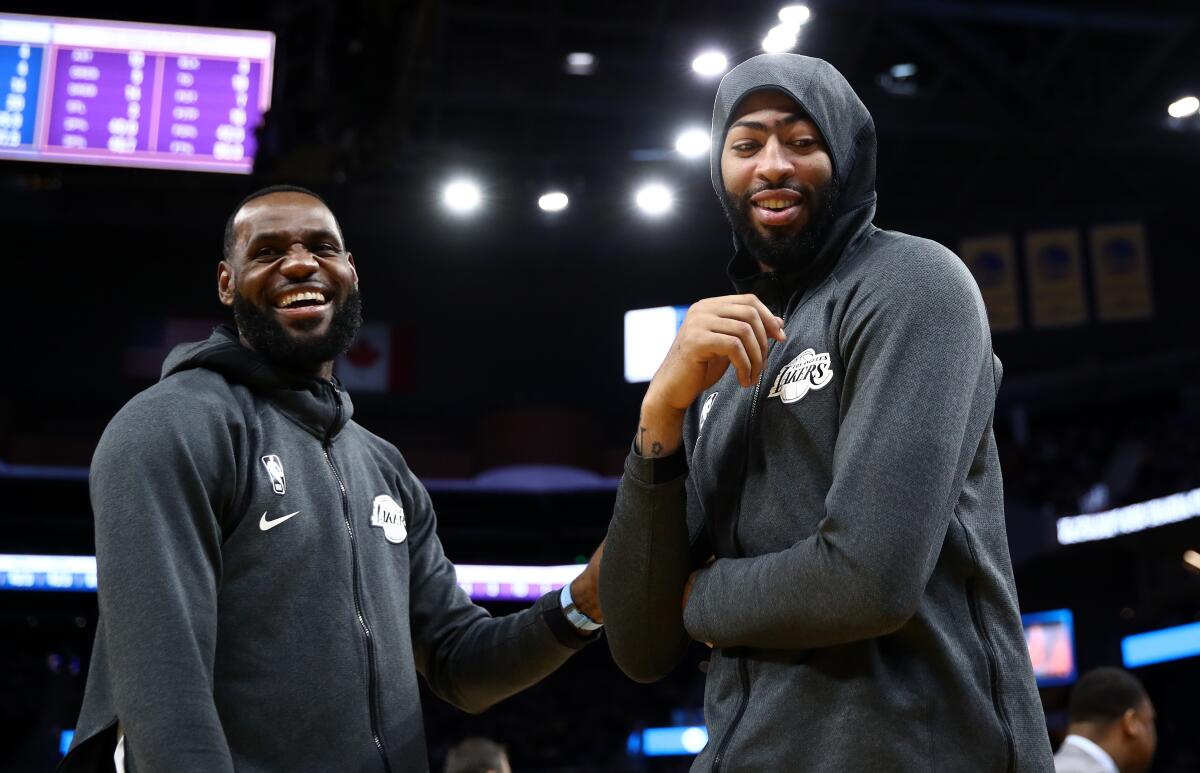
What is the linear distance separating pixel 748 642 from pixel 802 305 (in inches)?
21.4

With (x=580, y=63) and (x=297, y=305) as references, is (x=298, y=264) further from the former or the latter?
(x=580, y=63)

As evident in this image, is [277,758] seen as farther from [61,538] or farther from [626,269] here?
[61,538]

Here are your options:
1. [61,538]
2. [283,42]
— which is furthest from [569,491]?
[283,42]

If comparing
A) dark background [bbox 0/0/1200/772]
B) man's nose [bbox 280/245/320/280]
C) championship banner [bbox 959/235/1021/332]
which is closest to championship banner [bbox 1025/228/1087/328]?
championship banner [bbox 959/235/1021/332]

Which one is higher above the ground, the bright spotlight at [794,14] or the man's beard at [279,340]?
the bright spotlight at [794,14]

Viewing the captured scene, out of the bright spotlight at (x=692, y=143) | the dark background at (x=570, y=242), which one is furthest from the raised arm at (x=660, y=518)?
the bright spotlight at (x=692, y=143)

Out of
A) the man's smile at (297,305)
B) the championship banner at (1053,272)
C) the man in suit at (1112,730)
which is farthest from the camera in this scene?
the championship banner at (1053,272)

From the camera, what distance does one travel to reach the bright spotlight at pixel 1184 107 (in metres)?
10.2

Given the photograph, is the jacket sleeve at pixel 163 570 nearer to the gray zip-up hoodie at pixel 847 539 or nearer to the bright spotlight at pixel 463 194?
the gray zip-up hoodie at pixel 847 539

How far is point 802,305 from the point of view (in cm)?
185

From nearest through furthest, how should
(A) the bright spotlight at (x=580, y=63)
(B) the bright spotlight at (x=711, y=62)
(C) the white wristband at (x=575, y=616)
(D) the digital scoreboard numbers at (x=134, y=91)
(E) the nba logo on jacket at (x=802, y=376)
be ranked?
(E) the nba logo on jacket at (x=802, y=376) < (C) the white wristband at (x=575, y=616) < (D) the digital scoreboard numbers at (x=134, y=91) < (B) the bright spotlight at (x=711, y=62) < (A) the bright spotlight at (x=580, y=63)

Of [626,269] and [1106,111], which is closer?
[1106,111]

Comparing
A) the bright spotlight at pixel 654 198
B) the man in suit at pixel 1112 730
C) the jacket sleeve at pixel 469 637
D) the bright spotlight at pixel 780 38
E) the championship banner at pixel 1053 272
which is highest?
the bright spotlight at pixel 780 38

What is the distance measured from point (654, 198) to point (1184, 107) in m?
4.63
